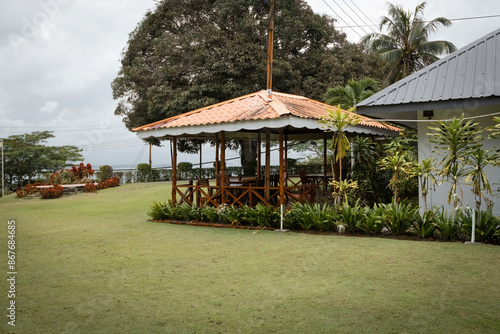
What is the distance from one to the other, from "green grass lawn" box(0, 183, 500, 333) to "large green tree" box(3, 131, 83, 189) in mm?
28056

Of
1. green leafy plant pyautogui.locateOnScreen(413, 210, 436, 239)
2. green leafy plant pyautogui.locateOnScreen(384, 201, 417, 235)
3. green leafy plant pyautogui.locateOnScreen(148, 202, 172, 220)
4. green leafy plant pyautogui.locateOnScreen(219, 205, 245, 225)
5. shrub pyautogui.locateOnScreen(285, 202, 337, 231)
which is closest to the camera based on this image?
green leafy plant pyautogui.locateOnScreen(413, 210, 436, 239)

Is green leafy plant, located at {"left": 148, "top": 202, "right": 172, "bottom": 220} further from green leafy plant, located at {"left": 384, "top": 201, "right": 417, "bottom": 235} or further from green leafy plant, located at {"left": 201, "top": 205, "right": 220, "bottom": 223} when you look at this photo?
green leafy plant, located at {"left": 384, "top": 201, "right": 417, "bottom": 235}

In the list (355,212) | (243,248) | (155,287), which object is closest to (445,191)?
(355,212)

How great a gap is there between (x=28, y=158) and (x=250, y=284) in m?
34.5

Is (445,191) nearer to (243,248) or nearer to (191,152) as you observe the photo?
(243,248)

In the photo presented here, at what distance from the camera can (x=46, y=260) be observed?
6.90 metres

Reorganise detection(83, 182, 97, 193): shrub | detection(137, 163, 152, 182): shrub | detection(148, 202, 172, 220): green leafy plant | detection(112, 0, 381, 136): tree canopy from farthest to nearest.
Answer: detection(137, 163, 152, 182): shrub < detection(112, 0, 381, 136): tree canopy < detection(83, 182, 97, 193): shrub < detection(148, 202, 172, 220): green leafy plant

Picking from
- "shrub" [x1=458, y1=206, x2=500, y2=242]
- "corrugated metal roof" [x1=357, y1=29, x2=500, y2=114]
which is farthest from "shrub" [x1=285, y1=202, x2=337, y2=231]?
"shrub" [x1=458, y1=206, x2=500, y2=242]

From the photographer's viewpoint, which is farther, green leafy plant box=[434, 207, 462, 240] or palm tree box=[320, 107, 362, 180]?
palm tree box=[320, 107, 362, 180]

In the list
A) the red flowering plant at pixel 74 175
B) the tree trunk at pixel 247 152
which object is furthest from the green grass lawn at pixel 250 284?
the tree trunk at pixel 247 152

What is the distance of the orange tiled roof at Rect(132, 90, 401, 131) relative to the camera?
32.1 feet

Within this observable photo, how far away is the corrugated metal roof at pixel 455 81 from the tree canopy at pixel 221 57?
13081mm

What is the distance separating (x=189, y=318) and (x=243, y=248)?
11.2ft

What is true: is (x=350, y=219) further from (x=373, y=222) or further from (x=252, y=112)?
(x=252, y=112)
